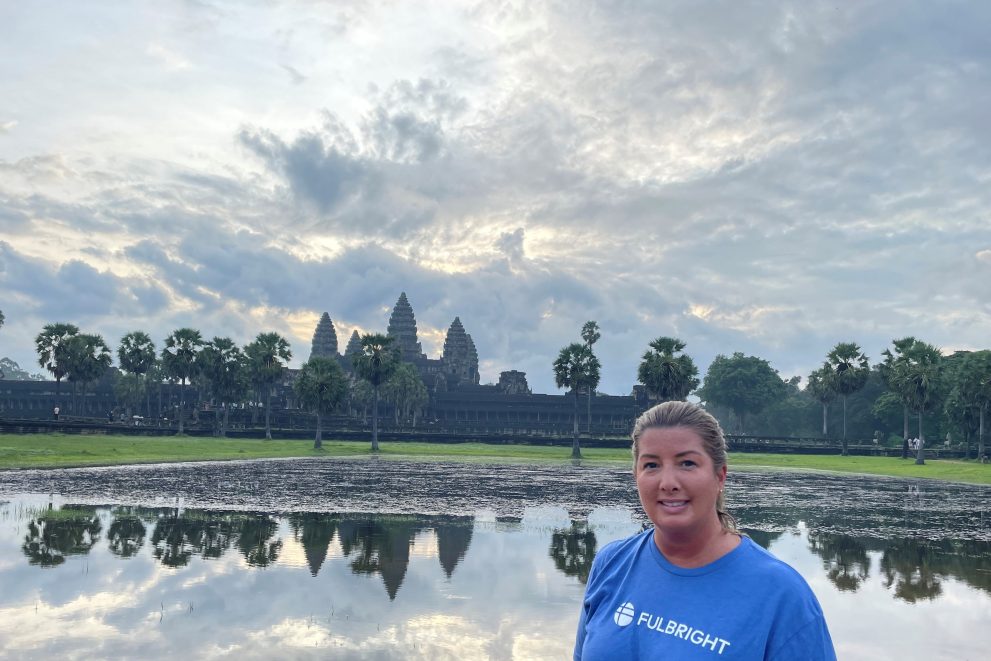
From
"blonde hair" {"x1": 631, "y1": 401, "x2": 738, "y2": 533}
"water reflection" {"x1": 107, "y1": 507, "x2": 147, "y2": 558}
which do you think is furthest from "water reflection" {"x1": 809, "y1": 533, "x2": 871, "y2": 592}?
"blonde hair" {"x1": 631, "y1": 401, "x2": 738, "y2": 533}

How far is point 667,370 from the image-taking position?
72.4 m

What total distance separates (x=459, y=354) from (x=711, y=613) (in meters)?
184

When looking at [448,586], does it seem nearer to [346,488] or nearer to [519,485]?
[346,488]

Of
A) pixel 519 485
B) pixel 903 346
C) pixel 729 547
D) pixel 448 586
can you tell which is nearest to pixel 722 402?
pixel 903 346

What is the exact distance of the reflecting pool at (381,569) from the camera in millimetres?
11070

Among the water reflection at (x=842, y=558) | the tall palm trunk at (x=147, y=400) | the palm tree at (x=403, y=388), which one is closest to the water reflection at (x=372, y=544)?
the water reflection at (x=842, y=558)

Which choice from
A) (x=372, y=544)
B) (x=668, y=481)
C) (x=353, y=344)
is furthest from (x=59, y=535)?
(x=353, y=344)

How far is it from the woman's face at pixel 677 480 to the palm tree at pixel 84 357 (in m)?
86.0

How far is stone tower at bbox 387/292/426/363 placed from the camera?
176 m

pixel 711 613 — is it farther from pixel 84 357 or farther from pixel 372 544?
pixel 84 357

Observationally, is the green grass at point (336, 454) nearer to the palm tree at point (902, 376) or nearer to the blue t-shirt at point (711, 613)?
the palm tree at point (902, 376)

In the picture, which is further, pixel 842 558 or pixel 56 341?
pixel 56 341

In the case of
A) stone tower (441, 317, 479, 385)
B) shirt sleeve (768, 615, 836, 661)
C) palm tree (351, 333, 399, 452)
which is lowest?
shirt sleeve (768, 615, 836, 661)

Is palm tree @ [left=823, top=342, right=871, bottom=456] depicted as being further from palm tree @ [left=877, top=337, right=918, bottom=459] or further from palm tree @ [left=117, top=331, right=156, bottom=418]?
palm tree @ [left=117, top=331, right=156, bottom=418]
